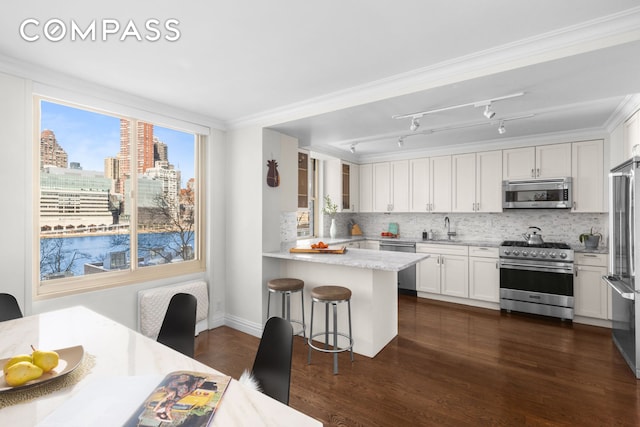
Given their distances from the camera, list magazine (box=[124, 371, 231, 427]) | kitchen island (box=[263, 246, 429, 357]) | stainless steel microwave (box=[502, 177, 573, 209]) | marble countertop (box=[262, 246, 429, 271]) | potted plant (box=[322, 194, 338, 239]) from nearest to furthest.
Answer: magazine (box=[124, 371, 231, 427]), marble countertop (box=[262, 246, 429, 271]), kitchen island (box=[263, 246, 429, 357]), stainless steel microwave (box=[502, 177, 573, 209]), potted plant (box=[322, 194, 338, 239])

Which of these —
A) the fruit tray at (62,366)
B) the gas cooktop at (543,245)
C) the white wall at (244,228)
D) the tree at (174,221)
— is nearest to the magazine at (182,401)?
the fruit tray at (62,366)

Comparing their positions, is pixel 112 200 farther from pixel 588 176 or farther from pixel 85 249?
pixel 588 176

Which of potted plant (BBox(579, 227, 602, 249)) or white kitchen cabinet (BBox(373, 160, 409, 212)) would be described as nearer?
potted plant (BBox(579, 227, 602, 249))

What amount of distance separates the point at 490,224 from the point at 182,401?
17.6ft

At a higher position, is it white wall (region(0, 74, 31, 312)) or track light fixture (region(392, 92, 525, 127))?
track light fixture (region(392, 92, 525, 127))

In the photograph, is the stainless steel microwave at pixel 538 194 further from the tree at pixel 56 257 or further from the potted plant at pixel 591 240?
the tree at pixel 56 257

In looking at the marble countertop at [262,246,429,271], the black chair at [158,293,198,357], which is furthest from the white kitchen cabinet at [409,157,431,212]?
the black chair at [158,293,198,357]

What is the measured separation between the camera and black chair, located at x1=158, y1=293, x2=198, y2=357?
82.3 inches

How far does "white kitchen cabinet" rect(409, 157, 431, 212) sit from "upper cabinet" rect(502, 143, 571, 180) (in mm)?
1205

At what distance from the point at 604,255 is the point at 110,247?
18.8 feet

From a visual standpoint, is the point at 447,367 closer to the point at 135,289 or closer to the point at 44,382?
the point at 44,382

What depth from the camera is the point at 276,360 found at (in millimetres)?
1515

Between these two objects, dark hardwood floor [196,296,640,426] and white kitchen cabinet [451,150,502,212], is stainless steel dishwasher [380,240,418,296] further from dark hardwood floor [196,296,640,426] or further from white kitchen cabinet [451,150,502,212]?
dark hardwood floor [196,296,640,426]

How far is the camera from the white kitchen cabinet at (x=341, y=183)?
5.87m
